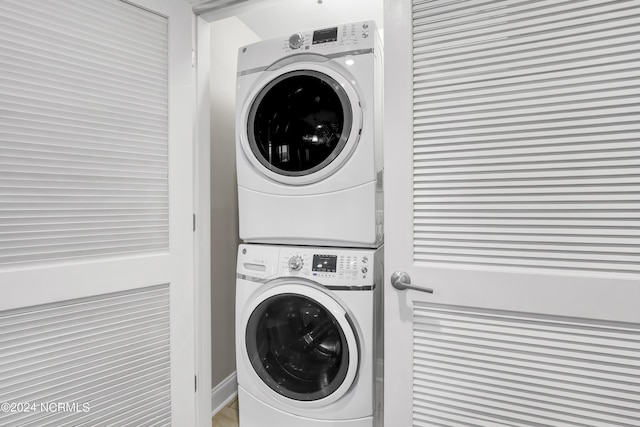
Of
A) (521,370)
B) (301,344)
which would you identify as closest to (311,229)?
(301,344)

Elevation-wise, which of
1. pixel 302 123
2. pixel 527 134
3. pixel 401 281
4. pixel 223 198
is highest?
pixel 302 123

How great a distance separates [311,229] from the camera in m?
1.41

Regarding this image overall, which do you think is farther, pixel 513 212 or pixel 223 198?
pixel 223 198

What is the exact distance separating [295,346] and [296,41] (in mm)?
1410

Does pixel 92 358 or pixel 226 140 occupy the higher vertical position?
pixel 226 140

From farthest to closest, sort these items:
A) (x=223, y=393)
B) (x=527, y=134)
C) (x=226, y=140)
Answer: (x=226, y=140), (x=223, y=393), (x=527, y=134)

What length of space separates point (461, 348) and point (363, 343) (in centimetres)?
38

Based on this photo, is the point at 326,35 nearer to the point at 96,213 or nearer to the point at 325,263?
the point at 325,263

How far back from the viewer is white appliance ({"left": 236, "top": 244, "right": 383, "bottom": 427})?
1.30 metres

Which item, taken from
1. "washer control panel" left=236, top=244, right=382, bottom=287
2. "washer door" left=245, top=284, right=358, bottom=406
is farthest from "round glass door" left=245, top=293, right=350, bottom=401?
"washer control panel" left=236, top=244, right=382, bottom=287

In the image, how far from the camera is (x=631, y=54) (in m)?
0.90

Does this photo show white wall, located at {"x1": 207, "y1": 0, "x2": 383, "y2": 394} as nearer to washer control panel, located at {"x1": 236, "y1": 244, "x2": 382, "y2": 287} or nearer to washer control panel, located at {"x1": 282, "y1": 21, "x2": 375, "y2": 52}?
washer control panel, located at {"x1": 236, "y1": 244, "x2": 382, "y2": 287}

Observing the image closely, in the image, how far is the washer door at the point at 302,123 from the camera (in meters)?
1.34

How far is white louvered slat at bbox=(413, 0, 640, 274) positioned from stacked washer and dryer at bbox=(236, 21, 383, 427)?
260 mm
